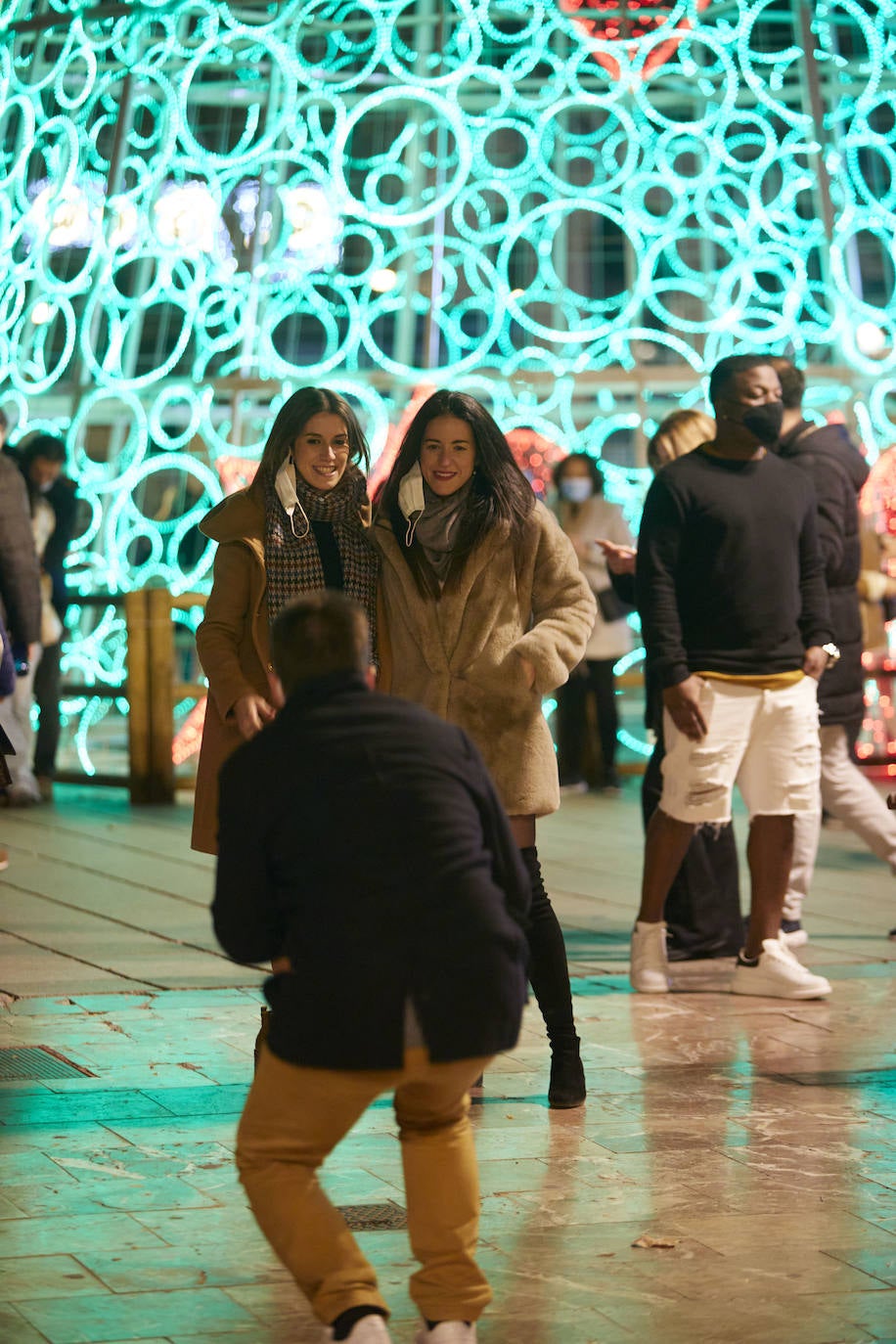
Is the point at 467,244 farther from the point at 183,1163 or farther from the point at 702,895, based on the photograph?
the point at 183,1163

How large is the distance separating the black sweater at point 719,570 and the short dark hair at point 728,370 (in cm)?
20

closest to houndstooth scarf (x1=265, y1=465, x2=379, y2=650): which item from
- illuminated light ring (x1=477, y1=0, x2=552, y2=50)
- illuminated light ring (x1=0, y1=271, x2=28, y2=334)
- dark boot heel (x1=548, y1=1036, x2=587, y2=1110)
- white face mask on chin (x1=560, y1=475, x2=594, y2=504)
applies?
dark boot heel (x1=548, y1=1036, x2=587, y2=1110)

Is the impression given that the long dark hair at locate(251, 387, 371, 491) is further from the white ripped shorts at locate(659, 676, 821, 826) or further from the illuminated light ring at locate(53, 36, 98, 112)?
the illuminated light ring at locate(53, 36, 98, 112)

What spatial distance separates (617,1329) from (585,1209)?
71 cm

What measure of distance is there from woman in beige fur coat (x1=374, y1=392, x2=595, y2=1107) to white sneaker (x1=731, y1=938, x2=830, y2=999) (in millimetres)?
1478

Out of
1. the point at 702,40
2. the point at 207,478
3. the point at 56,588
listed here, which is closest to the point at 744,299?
the point at 702,40

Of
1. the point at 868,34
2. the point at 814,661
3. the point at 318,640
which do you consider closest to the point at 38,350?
the point at 868,34

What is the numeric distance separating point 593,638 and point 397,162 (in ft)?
10.7

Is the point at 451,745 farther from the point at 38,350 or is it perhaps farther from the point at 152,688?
the point at 38,350

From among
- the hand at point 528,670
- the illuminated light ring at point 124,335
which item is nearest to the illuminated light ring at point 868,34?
the illuminated light ring at point 124,335

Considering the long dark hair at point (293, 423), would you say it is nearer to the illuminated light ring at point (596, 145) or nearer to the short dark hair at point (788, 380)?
the short dark hair at point (788, 380)

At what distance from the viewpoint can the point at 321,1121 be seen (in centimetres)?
323

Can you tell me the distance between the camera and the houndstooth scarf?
4934 mm

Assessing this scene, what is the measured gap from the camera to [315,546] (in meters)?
4.98
